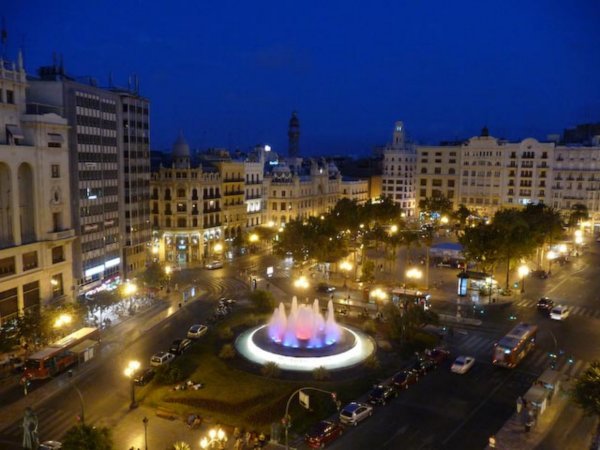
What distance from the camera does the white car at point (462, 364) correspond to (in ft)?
172

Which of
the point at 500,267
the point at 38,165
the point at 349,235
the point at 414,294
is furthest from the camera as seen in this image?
the point at 349,235

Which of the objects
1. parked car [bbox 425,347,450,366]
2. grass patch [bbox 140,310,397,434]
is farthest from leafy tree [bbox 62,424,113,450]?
parked car [bbox 425,347,450,366]

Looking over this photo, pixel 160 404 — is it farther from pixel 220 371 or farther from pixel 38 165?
pixel 38 165

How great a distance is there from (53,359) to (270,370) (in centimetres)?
2026

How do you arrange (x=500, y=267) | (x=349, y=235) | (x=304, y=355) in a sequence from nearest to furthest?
1. (x=304, y=355)
2. (x=500, y=267)
3. (x=349, y=235)

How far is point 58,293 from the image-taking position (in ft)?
241

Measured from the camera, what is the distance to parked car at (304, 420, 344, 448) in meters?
39.8

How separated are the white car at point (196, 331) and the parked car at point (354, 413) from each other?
23833mm

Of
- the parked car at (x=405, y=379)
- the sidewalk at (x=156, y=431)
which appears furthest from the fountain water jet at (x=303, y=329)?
the sidewalk at (x=156, y=431)

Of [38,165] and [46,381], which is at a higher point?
[38,165]

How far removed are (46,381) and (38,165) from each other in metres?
29.9

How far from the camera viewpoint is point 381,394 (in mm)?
46625

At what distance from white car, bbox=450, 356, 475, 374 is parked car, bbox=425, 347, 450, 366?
153 centimetres

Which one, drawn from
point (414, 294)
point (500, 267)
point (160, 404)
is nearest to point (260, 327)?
point (160, 404)
